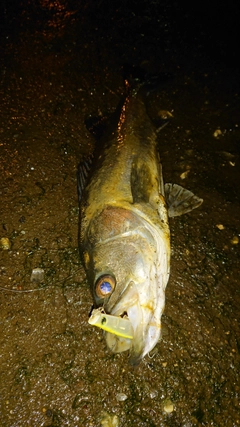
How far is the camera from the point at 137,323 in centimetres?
223

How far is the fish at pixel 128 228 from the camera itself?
231 cm

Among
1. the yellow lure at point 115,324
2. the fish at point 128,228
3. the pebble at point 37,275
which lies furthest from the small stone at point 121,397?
the pebble at point 37,275

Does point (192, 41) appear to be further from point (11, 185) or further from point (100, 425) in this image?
point (100, 425)

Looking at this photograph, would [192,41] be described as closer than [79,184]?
No

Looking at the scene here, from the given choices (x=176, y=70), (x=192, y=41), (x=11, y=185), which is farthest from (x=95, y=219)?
(x=192, y=41)

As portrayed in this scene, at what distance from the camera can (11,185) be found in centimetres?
392

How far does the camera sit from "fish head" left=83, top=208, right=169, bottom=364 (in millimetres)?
2275

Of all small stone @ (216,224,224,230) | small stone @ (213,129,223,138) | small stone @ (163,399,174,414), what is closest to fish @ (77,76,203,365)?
small stone @ (216,224,224,230)

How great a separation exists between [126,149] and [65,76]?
239cm

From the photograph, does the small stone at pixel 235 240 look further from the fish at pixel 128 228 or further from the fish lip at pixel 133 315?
the fish lip at pixel 133 315

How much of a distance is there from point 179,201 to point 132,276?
1.37 metres

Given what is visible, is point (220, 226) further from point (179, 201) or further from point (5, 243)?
point (5, 243)

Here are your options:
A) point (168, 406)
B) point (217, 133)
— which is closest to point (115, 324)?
point (168, 406)

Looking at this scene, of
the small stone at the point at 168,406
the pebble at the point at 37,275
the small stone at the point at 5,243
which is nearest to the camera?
the small stone at the point at 168,406
